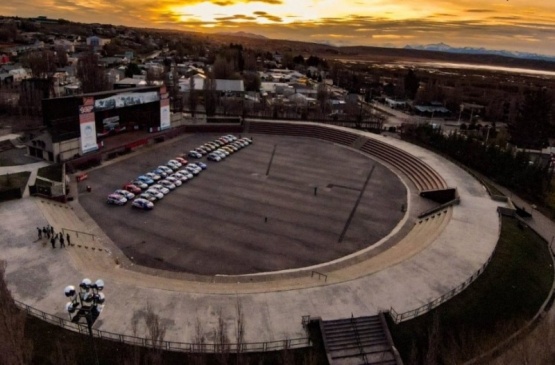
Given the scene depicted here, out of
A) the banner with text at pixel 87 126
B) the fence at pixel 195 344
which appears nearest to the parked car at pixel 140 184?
the banner with text at pixel 87 126

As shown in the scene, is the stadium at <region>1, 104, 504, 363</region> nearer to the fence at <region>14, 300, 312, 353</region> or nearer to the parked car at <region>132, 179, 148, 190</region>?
the fence at <region>14, 300, 312, 353</region>

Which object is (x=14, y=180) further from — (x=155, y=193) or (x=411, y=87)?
(x=411, y=87)

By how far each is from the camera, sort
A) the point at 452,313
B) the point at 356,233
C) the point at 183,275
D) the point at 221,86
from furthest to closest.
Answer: the point at 221,86
the point at 356,233
the point at 183,275
the point at 452,313

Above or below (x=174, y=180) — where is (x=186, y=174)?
above

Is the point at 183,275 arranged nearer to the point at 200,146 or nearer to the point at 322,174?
the point at 322,174

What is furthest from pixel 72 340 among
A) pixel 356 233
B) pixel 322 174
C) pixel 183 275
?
pixel 322 174

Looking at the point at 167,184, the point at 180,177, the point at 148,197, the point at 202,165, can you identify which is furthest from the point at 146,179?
the point at 202,165

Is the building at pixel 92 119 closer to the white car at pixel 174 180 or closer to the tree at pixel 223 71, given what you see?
the white car at pixel 174 180
